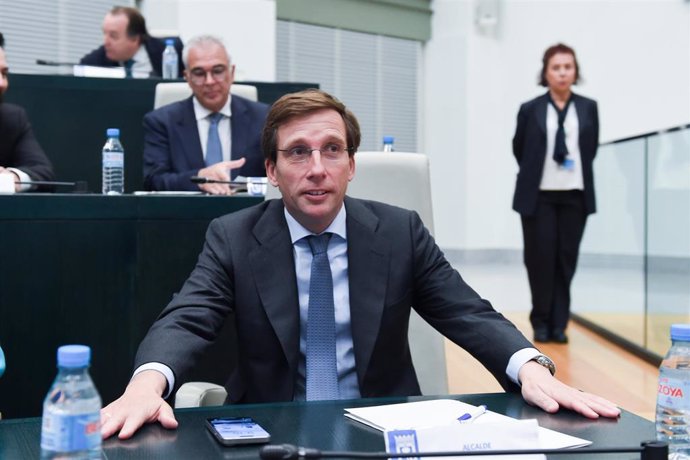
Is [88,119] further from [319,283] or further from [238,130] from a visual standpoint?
[319,283]

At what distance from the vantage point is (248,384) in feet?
5.86

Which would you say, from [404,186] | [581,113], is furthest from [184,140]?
[581,113]

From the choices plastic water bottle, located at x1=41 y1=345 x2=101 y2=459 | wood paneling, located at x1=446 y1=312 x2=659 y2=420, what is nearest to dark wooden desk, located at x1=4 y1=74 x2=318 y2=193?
wood paneling, located at x1=446 y1=312 x2=659 y2=420

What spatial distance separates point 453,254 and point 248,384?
760 cm

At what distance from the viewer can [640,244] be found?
487cm

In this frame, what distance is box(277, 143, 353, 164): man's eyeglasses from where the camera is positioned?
177 cm

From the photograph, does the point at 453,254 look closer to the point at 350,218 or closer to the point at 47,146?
the point at 47,146

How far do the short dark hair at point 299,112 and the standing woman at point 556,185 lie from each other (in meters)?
3.21

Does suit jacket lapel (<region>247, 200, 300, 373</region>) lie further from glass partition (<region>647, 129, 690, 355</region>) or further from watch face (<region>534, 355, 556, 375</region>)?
glass partition (<region>647, 129, 690, 355</region>)

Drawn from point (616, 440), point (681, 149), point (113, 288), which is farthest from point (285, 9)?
point (616, 440)

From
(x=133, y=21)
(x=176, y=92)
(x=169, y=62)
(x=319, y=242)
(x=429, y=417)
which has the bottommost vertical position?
(x=429, y=417)

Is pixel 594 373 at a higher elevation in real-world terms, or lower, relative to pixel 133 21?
lower

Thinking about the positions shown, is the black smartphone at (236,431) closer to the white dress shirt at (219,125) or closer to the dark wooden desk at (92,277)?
the dark wooden desk at (92,277)

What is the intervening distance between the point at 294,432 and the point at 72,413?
32cm
